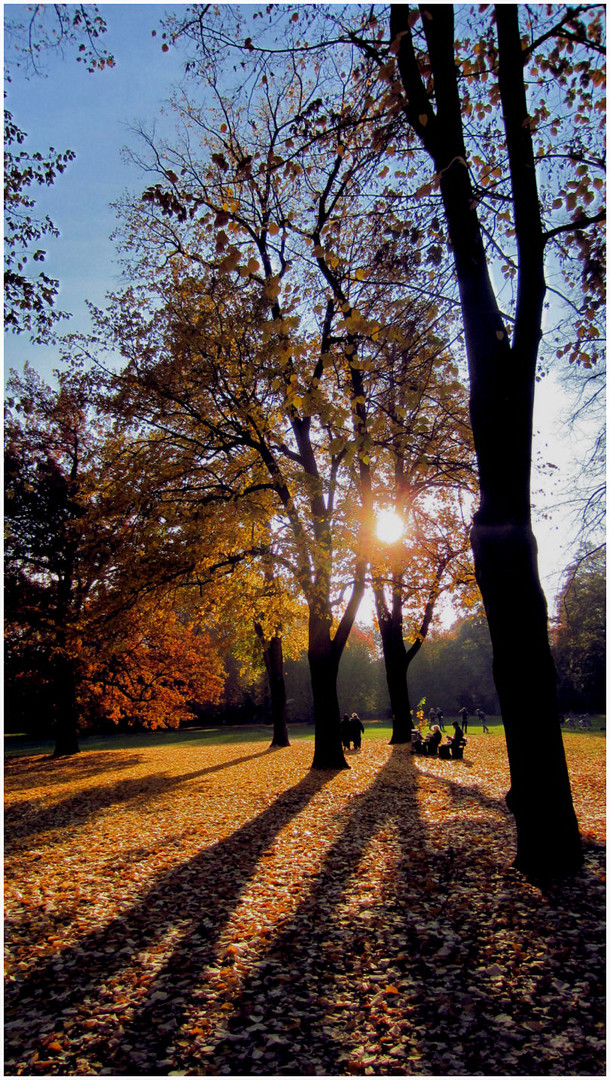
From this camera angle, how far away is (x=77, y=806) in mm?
11727

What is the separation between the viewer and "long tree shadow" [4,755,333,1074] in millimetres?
3932

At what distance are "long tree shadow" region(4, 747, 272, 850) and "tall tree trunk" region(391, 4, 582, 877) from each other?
26.4 feet

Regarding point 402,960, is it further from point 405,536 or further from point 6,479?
point 6,479

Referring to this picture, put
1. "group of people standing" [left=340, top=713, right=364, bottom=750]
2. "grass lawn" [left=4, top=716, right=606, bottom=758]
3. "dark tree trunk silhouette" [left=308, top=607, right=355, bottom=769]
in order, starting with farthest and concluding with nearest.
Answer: "grass lawn" [left=4, top=716, right=606, bottom=758], "group of people standing" [left=340, top=713, right=364, bottom=750], "dark tree trunk silhouette" [left=308, top=607, right=355, bottom=769]

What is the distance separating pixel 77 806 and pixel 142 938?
314 inches

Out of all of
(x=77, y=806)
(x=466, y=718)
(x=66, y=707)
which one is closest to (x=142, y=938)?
(x=77, y=806)

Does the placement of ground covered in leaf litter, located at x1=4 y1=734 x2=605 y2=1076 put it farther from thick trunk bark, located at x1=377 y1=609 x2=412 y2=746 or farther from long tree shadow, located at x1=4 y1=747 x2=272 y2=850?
thick trunk bark, located at x1=377 y1=609 x2=412 y2=746

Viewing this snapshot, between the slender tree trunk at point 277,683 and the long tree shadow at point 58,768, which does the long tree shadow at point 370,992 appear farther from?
the slender tree trunk at point 277,683

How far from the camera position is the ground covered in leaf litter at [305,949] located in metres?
3.32

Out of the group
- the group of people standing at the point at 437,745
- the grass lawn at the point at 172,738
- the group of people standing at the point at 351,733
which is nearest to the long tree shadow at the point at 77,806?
the group of people standing at the point at 351,733

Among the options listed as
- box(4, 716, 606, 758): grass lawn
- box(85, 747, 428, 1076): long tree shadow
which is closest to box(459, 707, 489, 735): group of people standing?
box(4, 716, 606, 758): grass lawn

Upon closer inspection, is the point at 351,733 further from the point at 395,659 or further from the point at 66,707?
the point at 66,707

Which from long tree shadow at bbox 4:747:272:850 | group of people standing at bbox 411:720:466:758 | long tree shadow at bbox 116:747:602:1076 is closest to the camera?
long tree shadow at bbox 116:747:602:1076

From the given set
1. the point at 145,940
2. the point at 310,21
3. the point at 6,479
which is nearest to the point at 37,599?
the point at 6,479
